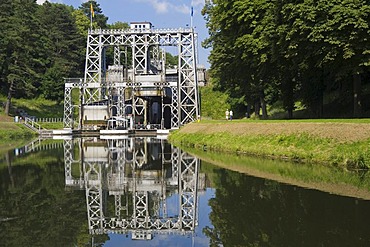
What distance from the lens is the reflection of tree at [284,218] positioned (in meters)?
8.62

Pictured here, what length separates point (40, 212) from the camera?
37.9 feet

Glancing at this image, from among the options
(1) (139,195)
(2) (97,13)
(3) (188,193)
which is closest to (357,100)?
(3) (188,193)

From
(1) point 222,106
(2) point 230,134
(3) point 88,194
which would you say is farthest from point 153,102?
(3) point 88,194

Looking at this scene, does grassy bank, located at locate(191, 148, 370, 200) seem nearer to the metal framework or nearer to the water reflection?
the water reflection

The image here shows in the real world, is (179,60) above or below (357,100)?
above

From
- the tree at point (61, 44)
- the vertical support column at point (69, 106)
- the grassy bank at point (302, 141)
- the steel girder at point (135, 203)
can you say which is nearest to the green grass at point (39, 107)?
the tree at point (61, 44)

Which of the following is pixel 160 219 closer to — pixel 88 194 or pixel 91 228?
pixel 91 228

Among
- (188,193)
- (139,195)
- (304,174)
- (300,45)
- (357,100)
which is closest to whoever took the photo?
(139,195)

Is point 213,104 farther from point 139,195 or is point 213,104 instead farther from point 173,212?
point 173,212

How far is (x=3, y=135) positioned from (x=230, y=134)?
1375 inches

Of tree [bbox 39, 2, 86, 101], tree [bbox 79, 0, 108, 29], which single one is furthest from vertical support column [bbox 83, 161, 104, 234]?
tree [bbox 79, 0, 108, 29]

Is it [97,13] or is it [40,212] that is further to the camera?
[97,13]

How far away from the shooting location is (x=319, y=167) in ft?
64.4

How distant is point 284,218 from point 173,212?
314 centimetres
